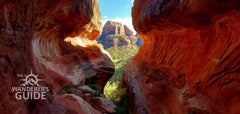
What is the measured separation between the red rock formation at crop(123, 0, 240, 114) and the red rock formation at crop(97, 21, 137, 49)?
54.8 metres

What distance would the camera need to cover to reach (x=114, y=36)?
63.1 metres

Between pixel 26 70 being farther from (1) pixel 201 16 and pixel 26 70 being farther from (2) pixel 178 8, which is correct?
(1) pixel 201 16

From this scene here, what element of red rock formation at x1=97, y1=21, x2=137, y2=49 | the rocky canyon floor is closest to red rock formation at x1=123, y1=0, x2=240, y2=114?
the rocky canyon floor

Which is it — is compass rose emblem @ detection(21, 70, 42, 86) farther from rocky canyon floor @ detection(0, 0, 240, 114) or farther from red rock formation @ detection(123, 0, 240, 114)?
red rock formation @ detection(123, 0, 240, 114)

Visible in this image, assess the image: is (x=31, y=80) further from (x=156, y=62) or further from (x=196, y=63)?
(x=156, y=62)

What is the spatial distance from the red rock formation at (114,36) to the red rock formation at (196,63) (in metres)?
54.8

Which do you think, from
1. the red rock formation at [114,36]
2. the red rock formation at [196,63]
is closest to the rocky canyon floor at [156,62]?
the red rock formation at [196,63]

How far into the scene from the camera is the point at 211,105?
3447mm

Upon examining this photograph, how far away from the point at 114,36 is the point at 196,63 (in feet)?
197

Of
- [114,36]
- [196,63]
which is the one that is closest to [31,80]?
[196,63]

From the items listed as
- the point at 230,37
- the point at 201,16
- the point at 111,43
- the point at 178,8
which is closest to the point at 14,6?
the point at 178,8

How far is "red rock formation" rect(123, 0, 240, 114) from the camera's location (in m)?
3.18

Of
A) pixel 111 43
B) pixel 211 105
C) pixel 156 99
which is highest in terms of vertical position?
pixel 111 43

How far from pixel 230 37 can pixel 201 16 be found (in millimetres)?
1069
